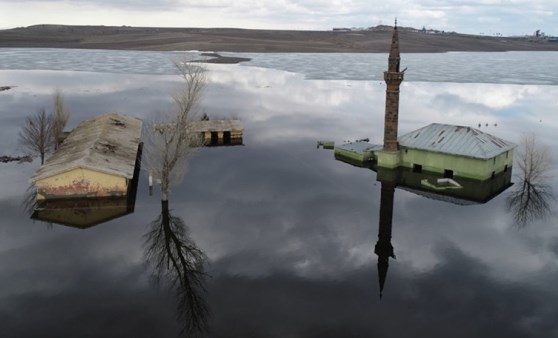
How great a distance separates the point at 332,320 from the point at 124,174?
74.2ft

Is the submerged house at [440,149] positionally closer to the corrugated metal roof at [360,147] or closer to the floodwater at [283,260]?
the corrugated metal roof at [360,147]

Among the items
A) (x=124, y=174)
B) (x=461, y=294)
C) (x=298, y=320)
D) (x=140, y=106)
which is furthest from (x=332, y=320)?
(x=140, y=106)

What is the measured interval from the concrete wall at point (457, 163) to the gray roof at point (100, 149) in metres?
26.0

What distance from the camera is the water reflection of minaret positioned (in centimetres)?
3028

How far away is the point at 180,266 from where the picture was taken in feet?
101

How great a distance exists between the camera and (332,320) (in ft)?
80.9

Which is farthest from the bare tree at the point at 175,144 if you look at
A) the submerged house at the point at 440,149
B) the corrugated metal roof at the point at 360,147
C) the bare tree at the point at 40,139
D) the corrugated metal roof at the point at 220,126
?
the corrugated metal roof at the point at 220,126

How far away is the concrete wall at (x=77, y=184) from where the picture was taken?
39.5m

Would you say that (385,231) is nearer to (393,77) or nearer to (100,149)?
(393,77)

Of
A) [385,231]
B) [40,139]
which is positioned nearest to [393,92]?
[385,231]

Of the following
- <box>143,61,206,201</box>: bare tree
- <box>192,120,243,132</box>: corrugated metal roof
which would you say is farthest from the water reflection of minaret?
<box>192,120,243,132</box>: corrugated metal roof

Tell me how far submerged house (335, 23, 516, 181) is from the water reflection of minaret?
4.01 m

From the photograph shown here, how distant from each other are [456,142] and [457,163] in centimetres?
219

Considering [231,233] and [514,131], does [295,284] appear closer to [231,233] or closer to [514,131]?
[231,233]
